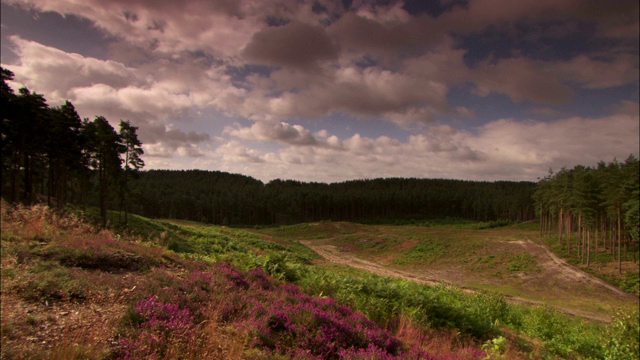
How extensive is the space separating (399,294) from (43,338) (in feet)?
31.1

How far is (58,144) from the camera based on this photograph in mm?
33969

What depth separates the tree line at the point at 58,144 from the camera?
2914 cm

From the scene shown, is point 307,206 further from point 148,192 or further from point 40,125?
point 40,125

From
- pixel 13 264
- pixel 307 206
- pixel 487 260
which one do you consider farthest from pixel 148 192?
pixel 13 264

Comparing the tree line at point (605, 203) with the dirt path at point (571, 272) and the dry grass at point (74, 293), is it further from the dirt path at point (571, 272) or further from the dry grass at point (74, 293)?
the dry grass at point (74, 293)

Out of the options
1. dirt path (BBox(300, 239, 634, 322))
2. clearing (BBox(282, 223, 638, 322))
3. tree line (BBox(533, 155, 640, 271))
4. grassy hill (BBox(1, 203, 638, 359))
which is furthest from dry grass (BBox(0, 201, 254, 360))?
tree line (BBox(533, 155, 640, 271))

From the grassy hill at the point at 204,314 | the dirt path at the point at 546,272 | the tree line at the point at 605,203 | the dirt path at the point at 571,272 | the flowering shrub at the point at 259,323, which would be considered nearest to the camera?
the grassy hill at the point at 204,314

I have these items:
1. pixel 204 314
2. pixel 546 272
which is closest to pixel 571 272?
pixel 546 272

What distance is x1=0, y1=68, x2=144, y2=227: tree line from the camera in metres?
29.1

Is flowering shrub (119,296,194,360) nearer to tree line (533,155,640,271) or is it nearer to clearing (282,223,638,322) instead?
clearing (282,223,638,322)

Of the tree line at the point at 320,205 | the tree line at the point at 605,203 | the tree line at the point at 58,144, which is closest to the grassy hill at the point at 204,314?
the tree line at the point at 58,144

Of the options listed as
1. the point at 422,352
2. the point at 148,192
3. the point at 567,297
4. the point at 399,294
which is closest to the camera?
the point at 422,352

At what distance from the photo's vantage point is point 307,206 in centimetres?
12812

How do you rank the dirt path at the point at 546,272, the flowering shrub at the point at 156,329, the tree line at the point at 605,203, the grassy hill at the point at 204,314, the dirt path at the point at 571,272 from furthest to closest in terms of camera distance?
the tree line at the point at 605,203, the dirt path at the point at 571,272, the dirt path at the point at 546,272, the grassy hill at the point at 204,314, the flowering shrub at the point at 156,329
